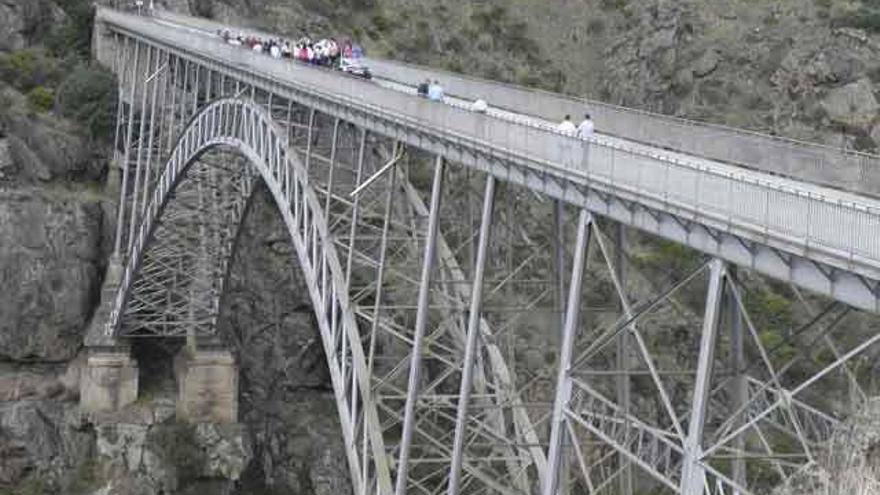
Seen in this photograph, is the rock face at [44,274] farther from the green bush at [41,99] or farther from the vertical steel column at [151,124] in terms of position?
the green bush at [41,99]

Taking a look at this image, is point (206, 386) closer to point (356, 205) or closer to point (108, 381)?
point (108, 381)

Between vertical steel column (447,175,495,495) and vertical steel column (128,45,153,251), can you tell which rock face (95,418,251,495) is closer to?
vertical steel column (128,45,153,251)

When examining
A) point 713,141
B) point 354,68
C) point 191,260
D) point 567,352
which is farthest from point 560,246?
point 191,260

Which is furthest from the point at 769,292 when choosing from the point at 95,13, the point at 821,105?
the point at 95,13

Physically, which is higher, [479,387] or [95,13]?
[95,13]

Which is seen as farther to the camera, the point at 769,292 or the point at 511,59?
the point at 511,59

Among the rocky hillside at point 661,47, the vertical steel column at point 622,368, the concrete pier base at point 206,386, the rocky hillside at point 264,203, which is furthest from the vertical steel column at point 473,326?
the rocky hillside at point 661,47

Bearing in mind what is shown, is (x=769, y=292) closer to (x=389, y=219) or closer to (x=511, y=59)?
(x=389, y=219)
